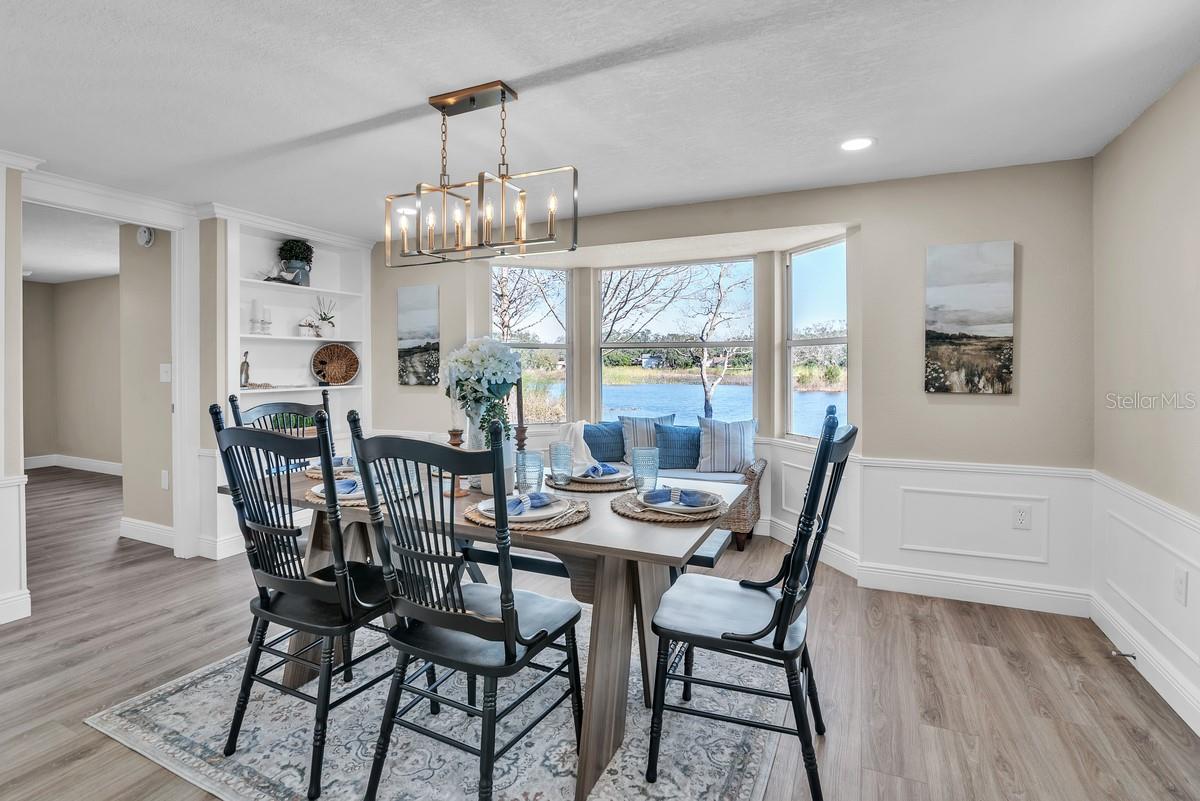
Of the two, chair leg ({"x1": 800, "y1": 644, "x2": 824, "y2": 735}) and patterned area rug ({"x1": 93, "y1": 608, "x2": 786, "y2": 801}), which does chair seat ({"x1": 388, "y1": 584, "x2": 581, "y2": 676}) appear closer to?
patterned area rug ({"x1": 93, "y1": 608, "x2": 786, "y2": 801})

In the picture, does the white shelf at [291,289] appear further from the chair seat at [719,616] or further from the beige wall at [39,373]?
the beige wall at [39,373]

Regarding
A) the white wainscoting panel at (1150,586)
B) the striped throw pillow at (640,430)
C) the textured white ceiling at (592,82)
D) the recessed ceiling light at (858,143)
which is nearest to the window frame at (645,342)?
the striped throw pillow at (640,430)

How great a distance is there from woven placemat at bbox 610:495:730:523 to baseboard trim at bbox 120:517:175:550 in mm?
3741

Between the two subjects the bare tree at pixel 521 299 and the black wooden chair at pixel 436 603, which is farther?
the bare tree at pixel 521 299

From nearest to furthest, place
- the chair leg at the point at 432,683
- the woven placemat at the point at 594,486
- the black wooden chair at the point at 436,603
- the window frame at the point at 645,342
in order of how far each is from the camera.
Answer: the black wooden chair at the point at 436,603, the chair leg at the point at 432,683, the woven placemat at the point at 594,486, the window frame at the point at 645,342

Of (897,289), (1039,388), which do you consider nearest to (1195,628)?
(1039,388)

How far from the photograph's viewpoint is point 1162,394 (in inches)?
97.2

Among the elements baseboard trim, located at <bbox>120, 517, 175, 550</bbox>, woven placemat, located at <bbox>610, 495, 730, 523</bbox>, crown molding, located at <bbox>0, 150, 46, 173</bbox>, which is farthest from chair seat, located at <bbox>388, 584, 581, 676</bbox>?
baseboard trim, located at <bbox>120, 517, 175, 550</bbox>

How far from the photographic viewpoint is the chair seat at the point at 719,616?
1778 millimetres

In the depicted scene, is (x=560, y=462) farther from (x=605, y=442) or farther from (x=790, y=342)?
(x=790, y=342)

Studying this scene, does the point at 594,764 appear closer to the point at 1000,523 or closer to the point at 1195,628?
the point at 1195,628

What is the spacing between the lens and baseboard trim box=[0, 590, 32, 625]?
3.09m

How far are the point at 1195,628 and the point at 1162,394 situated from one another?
88 centimetres

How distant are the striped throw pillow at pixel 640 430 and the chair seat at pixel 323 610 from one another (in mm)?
2964
